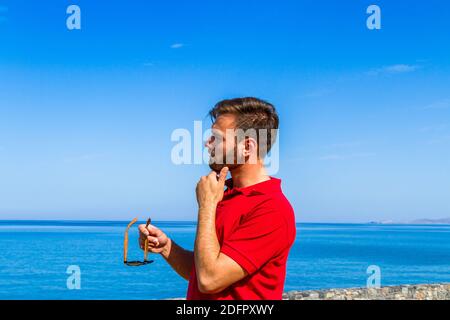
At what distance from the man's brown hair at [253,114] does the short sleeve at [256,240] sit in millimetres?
292

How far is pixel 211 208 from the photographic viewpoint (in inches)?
81.7

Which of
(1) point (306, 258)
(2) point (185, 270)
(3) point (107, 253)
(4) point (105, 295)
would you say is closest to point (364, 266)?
(1) point (306, 258)

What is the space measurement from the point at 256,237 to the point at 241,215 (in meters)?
0.11

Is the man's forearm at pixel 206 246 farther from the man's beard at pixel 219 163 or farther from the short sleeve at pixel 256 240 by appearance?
the man's beard at pixel 219 163

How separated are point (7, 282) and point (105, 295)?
11.7 m

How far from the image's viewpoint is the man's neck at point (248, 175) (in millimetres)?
2221

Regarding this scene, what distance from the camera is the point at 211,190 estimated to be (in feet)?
6.88

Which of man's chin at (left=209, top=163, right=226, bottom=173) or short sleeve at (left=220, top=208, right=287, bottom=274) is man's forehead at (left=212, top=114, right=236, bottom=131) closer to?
man's chin at (left=209, top=163, right=226, bottom=173)

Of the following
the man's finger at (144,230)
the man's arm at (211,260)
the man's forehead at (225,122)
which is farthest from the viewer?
the man's finger at (144,230)

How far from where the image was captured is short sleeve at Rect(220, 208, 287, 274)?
6.57 ft

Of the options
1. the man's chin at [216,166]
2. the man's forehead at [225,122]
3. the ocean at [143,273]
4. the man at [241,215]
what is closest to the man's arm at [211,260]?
the man at [241,215]

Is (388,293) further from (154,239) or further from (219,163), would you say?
(219,163)

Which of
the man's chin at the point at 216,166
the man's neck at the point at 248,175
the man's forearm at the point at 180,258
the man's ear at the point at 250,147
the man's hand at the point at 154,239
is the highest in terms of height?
the man's ear at the point at 250,147

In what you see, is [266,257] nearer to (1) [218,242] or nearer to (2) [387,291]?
(1) [218,242]
